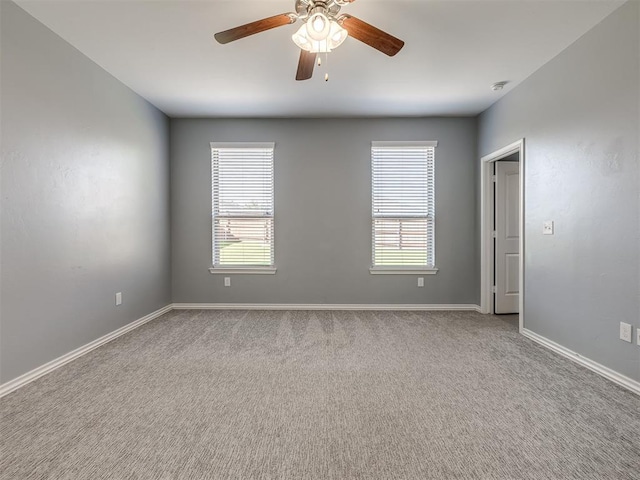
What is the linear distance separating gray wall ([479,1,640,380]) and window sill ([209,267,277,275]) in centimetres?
315

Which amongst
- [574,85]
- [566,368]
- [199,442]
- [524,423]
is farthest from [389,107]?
[199,442]

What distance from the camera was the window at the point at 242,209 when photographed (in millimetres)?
4422

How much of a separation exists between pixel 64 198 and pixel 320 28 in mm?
2492

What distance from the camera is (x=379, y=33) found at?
1.98 m

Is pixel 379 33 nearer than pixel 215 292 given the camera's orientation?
Yes

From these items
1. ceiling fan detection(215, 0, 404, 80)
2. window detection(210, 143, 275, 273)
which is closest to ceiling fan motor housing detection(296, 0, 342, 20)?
ceiling fan detection(215, 0, 404, 80)

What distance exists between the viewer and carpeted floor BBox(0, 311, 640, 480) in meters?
1.45

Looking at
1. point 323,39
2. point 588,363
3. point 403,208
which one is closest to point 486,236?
point 403,208

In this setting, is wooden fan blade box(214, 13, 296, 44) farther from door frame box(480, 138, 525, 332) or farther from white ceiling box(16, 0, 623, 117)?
door frame box(480, 138, 525, 332)

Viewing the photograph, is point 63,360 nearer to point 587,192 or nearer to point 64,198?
point 64,198

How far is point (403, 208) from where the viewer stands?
4.43 meters

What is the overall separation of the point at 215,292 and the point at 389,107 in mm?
3477

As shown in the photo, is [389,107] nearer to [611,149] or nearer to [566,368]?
[611,149]

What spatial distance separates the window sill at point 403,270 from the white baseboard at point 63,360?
120 inches
